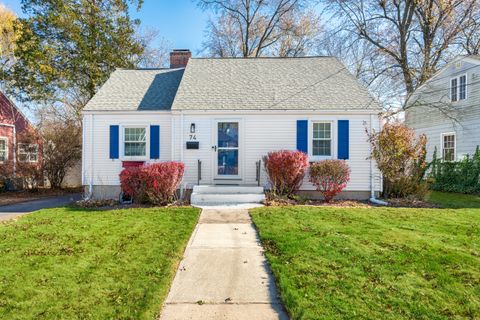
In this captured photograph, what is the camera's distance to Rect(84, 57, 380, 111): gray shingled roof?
11.0 m

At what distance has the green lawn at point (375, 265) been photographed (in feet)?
10.6

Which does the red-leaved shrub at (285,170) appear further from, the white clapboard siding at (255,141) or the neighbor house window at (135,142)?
the neighbor house window at (135,142)

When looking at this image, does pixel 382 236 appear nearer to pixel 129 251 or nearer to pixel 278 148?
pixel 129 251

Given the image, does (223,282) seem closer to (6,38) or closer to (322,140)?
(322,140)

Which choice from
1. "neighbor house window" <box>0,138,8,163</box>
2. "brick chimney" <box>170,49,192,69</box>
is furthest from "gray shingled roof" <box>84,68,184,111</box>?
"neighbor house window" <box>0,138,8,163</box>

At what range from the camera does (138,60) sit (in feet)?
69.3

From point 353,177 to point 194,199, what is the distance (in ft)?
18.6

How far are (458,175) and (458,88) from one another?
4.70 metres

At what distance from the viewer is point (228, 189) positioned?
10031 millimetres

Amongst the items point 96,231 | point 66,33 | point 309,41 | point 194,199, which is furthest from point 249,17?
point 96,231

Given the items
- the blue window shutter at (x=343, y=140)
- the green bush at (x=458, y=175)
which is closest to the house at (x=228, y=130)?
the blue window shutter at (x=343, y=140)

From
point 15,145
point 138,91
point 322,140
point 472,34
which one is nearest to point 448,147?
point 322,140

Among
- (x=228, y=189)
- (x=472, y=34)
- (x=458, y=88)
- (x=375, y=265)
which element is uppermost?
(x=472, y=34)

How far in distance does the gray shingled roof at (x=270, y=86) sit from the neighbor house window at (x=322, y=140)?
73cm
